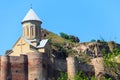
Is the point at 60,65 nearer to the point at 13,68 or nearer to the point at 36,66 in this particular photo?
the point at 36,66

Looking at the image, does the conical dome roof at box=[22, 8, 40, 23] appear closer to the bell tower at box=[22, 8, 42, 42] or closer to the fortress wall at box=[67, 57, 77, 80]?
the bell tower at box=[22, 8, 42, 42]

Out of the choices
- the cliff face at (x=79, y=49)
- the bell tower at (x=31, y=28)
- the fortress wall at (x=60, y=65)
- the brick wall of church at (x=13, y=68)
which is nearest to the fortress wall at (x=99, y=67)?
the fortress wall at (x=60, y=65)

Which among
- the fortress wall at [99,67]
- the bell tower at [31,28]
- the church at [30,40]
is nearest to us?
the fortress wall at [99,67]

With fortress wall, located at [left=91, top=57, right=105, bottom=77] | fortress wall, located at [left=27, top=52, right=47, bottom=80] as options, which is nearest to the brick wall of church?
fortress wall, located at [left=27, top=52, right=47, bottom=80]

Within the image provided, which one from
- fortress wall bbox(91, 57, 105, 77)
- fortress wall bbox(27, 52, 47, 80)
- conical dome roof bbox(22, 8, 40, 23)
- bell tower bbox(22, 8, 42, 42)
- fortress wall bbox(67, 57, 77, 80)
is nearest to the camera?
fortress wall bbox(27, 52, 47, 80)

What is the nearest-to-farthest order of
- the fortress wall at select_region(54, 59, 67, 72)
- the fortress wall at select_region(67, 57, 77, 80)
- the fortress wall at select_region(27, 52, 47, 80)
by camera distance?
1. the fortress wall at select_region(27, 52, 47, 80)
2. the fortress wall at select_region(67, 57, 77, 80)
3. the fortress wall at select_region(54, 59, 67, 72)

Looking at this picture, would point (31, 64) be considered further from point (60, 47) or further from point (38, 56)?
point (60, 47)

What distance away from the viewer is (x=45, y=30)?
93.9 meters

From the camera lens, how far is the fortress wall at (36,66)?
2559 inches

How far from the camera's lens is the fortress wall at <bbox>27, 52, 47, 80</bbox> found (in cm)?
6500

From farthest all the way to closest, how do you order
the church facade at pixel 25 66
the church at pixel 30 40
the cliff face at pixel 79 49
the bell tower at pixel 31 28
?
the cliff face at pixel 79 49 → the bell tower at pixel 31 28 → the church at pixel 30 40 → the church facade at pixel 25 66

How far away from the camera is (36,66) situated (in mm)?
65375

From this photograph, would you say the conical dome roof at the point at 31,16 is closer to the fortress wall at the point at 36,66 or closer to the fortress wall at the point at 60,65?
the fortress wall at the point at 60,65

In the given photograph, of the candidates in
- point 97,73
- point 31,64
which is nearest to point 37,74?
point 31,64
